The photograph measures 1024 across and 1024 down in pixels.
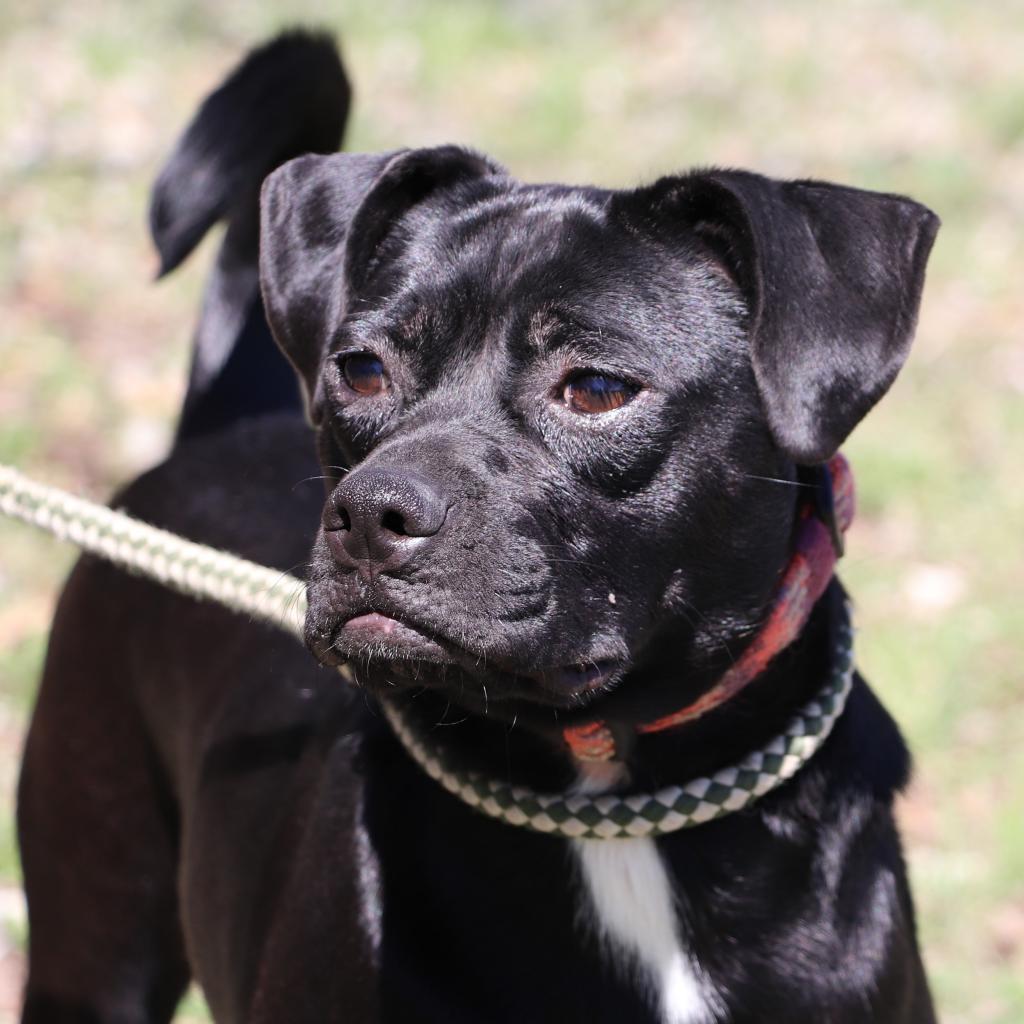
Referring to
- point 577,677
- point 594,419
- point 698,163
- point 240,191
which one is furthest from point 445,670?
point 698,163

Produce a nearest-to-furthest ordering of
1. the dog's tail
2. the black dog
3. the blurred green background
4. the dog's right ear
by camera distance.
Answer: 1. the black dog
2. the dog's right ear
3. the dog's tail
4. the blurred green background

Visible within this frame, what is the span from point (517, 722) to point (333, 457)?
1.67 feet

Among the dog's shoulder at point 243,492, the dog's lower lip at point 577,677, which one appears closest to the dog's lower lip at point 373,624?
the dog's lower lip at point 577,677

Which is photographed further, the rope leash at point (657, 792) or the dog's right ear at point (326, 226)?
the dog's right ear at point (326, 226)

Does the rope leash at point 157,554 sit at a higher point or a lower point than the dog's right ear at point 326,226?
lower

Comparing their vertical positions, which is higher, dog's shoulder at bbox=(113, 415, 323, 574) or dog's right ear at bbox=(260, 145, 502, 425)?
dog's right ear at bbox=(260, 145, 502, 425)

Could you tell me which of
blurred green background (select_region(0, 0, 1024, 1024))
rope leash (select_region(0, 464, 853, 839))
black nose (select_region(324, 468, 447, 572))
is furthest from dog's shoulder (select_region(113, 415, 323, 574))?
blurred green background (select_region(0, 0, 1024, 1024))

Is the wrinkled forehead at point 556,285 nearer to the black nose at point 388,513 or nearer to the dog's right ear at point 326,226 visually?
the dog's right ear at point 326,226

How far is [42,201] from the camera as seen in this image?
281 inches

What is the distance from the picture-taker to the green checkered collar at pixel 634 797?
7.43 feet

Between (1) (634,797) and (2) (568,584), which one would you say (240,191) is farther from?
(1) (634,797)

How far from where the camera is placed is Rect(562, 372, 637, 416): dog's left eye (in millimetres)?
2166

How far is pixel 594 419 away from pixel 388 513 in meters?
0.35

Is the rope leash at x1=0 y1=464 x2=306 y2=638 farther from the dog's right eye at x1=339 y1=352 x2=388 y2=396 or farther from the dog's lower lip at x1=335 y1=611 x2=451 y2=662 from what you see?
the dog's lower lip at x1=335 y1=611 x2=451 y2=662
